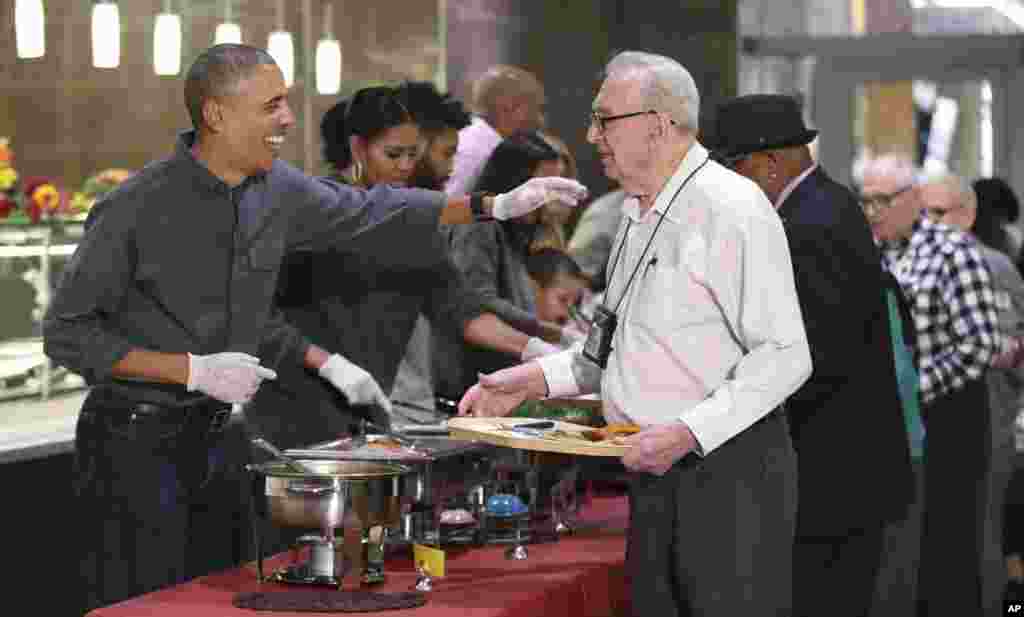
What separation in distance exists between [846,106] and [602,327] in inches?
304

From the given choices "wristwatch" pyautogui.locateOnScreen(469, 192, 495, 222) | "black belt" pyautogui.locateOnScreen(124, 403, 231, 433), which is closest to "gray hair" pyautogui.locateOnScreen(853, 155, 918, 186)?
"wristwatch" pyautogui.locateOnScreen(469, 192, 495, 222)

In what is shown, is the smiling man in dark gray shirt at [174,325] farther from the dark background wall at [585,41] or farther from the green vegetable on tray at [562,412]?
the dark background wall at [585,41]

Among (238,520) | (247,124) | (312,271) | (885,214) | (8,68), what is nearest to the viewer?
(247,124)

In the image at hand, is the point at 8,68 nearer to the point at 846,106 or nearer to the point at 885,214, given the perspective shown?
the point at 885,214

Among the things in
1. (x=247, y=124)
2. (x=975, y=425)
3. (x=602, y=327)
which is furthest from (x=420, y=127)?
(x=975, y=425)

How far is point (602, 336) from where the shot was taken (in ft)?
11.7

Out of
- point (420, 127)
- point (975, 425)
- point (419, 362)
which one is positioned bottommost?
point (975, 425)

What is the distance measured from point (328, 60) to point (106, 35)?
1.45m

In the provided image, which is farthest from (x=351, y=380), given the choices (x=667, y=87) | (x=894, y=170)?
(x=894, y=170)

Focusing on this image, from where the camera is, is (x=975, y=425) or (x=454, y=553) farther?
(x=975, y=425)

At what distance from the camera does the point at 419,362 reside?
4.74m

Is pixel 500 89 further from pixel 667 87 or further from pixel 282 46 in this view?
pixel 667 87

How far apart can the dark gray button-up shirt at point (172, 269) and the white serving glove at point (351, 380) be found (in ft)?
1.06

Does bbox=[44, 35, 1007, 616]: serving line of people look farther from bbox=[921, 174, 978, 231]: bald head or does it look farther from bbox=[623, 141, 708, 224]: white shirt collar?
bbox=[921, 174, 978, 231]: bald head
